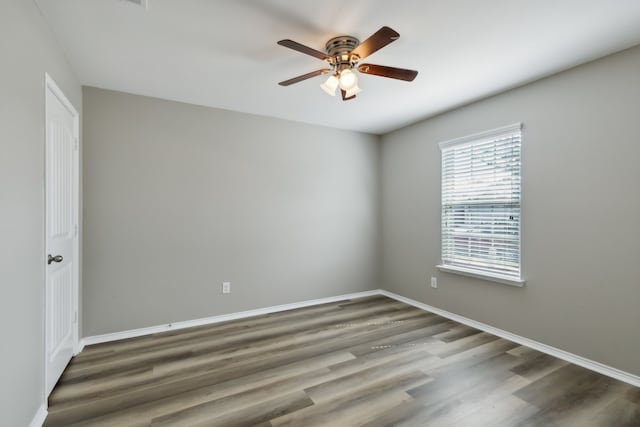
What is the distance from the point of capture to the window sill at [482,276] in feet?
9.52

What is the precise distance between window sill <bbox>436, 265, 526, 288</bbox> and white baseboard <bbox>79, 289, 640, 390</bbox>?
1.64 ft

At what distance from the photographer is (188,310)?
3.33 m

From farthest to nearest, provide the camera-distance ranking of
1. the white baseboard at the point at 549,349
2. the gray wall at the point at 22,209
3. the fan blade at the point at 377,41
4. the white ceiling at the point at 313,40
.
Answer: the white baseboard at the point at 549,349 → the white ceiling at the point at 313,40 → the fan blade at the point at 377,41 → the gray wall at the point at 22,209

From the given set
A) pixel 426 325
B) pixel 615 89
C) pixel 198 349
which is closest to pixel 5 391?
pixel 198 349

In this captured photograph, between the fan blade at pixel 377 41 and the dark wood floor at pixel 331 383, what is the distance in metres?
2.25

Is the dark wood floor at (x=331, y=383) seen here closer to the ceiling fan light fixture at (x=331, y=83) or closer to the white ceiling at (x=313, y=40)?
the ceiling fan light fixture at (x=331, y=83)

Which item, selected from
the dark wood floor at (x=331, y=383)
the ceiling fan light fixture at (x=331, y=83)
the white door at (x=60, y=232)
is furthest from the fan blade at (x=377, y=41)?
the dark wood floor at (x=331, y=383)

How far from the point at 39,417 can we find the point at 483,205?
3934mm

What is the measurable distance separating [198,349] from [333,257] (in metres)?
2.10

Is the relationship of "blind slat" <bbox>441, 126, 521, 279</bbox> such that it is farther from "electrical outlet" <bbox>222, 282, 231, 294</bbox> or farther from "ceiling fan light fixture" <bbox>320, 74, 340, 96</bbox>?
"electrical outlet" <bbox>222, 282, 231, 294</bbox>

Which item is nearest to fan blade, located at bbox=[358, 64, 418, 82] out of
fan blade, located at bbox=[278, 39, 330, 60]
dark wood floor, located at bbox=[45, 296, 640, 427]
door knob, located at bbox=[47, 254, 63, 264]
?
fan blade, located at bbox=[278, 39, 330, 60]

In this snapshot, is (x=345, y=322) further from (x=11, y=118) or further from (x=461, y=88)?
(x=11, y=118)

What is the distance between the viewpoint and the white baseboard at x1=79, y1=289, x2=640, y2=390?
2335 millimetres

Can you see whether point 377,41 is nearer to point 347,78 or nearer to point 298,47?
point 347,78
